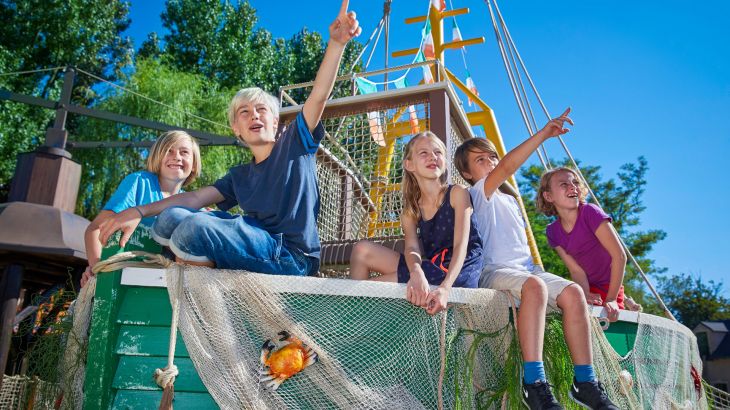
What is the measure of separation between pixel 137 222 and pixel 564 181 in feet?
8.33

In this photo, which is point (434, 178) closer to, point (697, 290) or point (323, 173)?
point (323, 173)

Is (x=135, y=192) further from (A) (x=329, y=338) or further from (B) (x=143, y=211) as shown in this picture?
(A) (x=329, y=338)

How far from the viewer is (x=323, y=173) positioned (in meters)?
4.62

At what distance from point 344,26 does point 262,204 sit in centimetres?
87

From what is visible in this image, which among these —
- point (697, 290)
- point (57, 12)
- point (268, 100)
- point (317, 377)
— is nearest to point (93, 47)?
point (57, 12)

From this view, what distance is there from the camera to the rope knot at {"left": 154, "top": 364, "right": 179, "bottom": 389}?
7.08ft

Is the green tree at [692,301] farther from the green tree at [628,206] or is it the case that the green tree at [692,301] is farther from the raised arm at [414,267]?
the raised arm at [414,267]

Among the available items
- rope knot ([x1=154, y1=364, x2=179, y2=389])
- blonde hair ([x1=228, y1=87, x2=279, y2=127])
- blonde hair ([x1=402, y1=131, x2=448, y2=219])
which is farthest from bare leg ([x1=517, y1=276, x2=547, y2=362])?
blonde hair ([x1=228, y1=87, x2=279, y2=127])

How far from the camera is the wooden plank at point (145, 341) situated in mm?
2283

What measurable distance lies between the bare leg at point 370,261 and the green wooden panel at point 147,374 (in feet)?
3.19

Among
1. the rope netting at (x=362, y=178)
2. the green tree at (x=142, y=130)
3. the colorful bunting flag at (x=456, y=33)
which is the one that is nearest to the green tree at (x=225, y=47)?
the green tree at (x=142, y=130)

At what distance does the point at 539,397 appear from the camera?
234 cm

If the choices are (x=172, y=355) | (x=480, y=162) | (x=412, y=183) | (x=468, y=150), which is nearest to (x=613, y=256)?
(x=480, y=162)

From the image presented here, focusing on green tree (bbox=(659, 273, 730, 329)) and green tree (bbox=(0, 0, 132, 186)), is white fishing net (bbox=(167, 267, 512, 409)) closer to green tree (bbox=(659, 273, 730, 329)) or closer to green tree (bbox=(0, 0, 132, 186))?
green tree (bbox=(0, 0, 132, 186))
